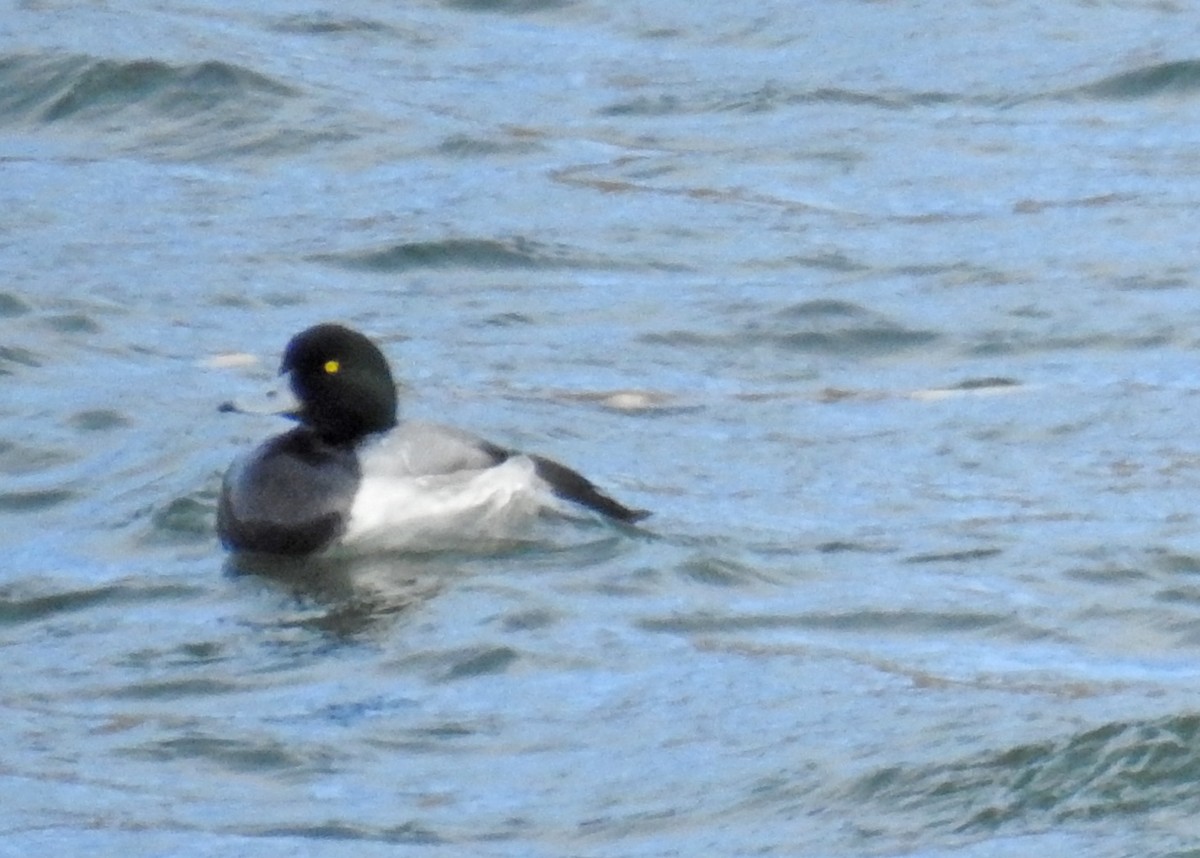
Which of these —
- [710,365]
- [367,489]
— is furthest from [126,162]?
[367,489]

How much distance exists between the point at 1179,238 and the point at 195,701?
23.1 ft

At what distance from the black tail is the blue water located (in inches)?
5.5

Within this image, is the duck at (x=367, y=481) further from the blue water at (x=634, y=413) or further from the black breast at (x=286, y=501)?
the blue water at (x=634, y=413)

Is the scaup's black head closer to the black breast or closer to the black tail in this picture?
the black breast

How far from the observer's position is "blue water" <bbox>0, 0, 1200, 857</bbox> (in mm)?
6875

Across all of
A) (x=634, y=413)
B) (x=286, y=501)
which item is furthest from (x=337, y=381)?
(x=634, y=413)

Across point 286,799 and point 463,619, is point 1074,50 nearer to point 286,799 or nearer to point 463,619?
point 463,619

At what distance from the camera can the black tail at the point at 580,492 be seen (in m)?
9.52

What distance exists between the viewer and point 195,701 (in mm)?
7742

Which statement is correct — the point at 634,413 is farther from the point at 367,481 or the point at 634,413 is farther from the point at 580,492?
the point at 367,481

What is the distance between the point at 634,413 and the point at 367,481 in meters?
1.94

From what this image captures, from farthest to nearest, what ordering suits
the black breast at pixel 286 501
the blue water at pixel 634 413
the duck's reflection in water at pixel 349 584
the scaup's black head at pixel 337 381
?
the scaup's black head at pixel 337 381, the black breast at pixel 286 501, the duck's reflection in water at pixel 349 584, the blue water at pixel 634 413

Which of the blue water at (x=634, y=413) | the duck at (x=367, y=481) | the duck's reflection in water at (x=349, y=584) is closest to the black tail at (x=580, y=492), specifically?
the duck at (x=367, y=481)

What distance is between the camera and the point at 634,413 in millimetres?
11125
